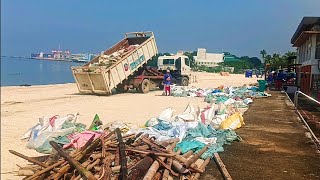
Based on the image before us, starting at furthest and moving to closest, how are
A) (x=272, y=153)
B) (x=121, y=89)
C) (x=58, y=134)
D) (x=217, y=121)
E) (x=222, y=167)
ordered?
(x=121, y=89) < (x=217, y=121) < (x=58, y=134) < (x=272, y=153) < (x=222, y=167)

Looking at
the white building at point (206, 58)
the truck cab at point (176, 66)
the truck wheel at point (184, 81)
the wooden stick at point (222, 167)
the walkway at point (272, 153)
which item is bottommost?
the walkway at point (272, 153)

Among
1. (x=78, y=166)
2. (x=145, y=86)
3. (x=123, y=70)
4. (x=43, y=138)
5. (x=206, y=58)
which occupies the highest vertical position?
(x=206, y=58)

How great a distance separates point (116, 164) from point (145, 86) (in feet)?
55.0

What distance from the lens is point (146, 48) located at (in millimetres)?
21594

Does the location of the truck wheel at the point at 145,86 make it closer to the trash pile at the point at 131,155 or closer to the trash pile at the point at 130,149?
the trash pile at the point at 130,149

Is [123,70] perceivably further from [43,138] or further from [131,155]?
[131,155]

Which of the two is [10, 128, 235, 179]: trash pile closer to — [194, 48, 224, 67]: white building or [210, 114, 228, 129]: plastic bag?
[210, 114, 228, 129]: plastic bag

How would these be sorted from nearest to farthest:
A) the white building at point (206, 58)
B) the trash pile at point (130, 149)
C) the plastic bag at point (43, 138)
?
1. the trash pile at point (130, 149)
2. the plastic bag at point (43, 138)
3. the white building at point (206, 58)

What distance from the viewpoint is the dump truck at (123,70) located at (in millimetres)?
19125

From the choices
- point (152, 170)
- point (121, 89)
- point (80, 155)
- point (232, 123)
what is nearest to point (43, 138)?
point (80, 155)

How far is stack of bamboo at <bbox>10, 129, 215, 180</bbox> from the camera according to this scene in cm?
506

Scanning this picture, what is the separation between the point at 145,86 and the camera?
72.4 feet

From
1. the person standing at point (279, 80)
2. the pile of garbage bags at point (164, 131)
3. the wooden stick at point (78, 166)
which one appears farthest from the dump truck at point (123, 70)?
the wooden stick at point (78, 166)

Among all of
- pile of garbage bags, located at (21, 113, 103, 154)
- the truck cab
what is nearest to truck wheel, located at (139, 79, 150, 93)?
the truck cab
